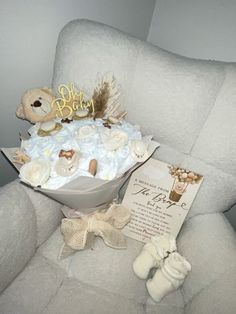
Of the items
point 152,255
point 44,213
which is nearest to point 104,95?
point 44,213

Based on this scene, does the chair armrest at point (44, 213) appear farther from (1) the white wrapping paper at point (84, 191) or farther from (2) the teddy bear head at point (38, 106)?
(2) the teddy bear head at point (38, 106)

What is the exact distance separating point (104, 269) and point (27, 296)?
22cm

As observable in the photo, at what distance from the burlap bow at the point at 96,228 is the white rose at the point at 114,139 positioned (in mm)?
251

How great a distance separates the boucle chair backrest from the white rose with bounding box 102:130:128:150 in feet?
0.55

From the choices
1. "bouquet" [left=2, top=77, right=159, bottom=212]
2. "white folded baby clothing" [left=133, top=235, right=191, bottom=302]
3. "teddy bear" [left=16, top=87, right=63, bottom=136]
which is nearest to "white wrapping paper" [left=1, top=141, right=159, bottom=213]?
"bouquet" [left=2, top=77, right=159, bottom=212]

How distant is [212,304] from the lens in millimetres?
746

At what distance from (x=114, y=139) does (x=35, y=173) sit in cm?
21

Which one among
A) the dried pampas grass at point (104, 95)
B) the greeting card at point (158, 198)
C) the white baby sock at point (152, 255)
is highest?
the dried pampas grass at point (104, 95)

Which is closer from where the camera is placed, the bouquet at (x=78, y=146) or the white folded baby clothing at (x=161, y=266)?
the bouquet at (x=78, y=146)

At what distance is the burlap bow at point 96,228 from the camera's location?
86cm

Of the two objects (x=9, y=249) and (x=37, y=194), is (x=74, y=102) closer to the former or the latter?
(x=37, y=194)

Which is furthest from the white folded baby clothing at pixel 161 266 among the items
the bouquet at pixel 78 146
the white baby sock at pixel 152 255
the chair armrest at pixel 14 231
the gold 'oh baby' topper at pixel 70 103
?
the gold 'oh baby' topper at pixel 70 103

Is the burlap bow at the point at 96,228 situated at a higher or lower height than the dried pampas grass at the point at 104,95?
lower

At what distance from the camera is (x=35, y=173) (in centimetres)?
69
